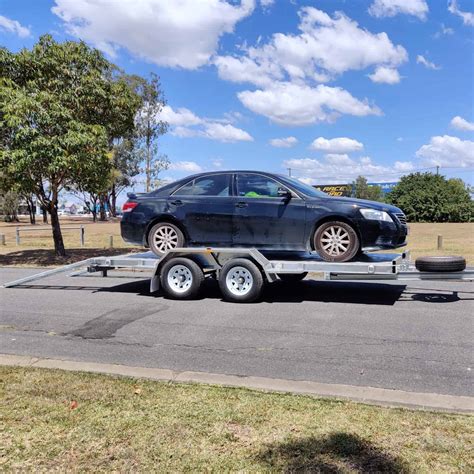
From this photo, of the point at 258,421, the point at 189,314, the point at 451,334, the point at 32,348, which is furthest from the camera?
the point at 189,314

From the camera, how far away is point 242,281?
8297 millimetres

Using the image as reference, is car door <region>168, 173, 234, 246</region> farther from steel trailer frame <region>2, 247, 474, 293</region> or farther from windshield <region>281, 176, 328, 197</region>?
windshield <region>281, 176, 328, 197</region>

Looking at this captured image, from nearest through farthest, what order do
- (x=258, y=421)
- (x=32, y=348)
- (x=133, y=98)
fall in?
(x=258, y=421) → (x=32, y=348) → (x=133, y=98)

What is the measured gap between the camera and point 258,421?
3.57 m

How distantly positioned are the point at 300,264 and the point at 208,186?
2.11 m

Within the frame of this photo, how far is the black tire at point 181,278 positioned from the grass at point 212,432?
4.18 metres

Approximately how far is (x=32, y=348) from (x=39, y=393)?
6.04ft

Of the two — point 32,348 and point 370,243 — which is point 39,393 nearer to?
point 32,348

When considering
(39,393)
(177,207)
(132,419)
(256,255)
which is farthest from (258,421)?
(177,207)

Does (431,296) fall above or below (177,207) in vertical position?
below

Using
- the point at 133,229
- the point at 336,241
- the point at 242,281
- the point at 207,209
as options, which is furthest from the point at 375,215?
the point at 133,229

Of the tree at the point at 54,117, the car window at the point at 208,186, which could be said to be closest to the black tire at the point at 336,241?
the car window at the point at 208,186

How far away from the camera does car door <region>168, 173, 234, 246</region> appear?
837 cm

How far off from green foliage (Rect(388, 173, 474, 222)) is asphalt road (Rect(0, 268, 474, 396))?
170ft
